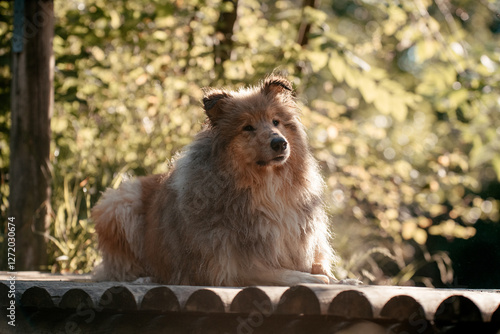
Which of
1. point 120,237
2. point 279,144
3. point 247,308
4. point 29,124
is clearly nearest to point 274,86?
point 279,144

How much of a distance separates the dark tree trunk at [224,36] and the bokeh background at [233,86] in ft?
0.06

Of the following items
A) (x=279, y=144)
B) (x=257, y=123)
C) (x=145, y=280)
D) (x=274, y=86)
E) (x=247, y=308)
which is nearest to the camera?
(x=247, y=308)

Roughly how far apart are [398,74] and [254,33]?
1047 cm

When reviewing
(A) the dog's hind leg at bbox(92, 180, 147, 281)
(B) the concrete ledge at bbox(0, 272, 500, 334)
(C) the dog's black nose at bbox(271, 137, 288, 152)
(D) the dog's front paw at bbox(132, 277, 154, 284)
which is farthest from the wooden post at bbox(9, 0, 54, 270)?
(C) the dog's black nose at bbox(271, 137, 288, 152)

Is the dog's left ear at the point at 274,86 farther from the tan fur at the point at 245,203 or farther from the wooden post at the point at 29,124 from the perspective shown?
the wooden post at the point at 29,124

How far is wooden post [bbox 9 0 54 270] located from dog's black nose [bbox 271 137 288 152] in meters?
2.83

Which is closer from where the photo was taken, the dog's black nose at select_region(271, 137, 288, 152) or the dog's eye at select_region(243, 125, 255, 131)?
the dog's black nose at select_region(271, 137, 288, 152)

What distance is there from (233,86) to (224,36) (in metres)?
0.89

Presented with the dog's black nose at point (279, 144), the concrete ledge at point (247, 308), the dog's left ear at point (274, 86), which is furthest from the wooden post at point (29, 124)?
the dog's black nose at point (279, 144)

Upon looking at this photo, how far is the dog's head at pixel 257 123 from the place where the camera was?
158 inches

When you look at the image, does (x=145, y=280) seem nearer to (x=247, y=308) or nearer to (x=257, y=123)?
(x=257, y=123)

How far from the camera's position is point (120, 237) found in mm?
4852

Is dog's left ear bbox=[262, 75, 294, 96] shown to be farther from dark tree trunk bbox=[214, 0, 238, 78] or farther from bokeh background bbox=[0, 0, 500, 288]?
dark tree trunk bbox=[214, 0, 238, 78]

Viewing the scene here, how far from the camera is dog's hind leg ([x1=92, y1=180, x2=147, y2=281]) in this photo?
479 cm
